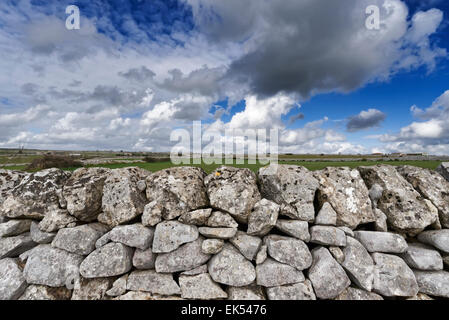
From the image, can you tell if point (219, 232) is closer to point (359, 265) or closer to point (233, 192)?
point (233, 192)

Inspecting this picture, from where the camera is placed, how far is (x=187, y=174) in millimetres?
4293

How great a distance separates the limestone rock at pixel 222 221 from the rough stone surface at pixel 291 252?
0.80 meters

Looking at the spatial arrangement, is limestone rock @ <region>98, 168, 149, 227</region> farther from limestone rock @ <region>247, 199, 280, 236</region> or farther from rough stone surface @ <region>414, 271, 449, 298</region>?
rough stone surface @ <region>414, 271, 449, 298</region>

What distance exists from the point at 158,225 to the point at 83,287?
1794mm

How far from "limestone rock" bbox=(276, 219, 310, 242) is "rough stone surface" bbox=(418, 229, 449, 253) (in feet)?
8.36

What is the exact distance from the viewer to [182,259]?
3814 mm

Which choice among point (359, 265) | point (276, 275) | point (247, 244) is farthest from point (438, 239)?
point (247, 244)

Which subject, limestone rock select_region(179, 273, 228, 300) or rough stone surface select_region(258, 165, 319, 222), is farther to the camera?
rough stone surface select_region(258, 165, 319, 222)

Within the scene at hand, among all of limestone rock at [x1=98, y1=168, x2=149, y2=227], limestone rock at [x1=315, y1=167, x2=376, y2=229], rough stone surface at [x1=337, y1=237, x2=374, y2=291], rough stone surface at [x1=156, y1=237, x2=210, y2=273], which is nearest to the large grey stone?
rough stone surface at [x1=337, y1=237, x2=374, y2=291]

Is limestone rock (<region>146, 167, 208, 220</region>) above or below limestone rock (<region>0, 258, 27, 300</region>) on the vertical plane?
above

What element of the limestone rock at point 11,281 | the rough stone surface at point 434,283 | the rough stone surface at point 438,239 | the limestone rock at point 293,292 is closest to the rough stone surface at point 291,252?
the limestone rock at point 293,292

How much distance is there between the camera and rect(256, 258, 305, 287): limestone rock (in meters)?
3.68
